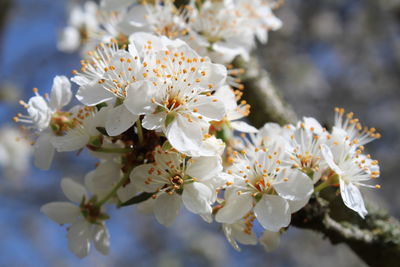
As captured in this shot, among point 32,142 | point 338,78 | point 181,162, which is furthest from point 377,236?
point 338,78

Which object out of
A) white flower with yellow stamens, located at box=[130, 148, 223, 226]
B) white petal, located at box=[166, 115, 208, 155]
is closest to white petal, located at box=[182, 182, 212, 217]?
white flower with yellow stamens, located at box=[130, 148, 223, 226]

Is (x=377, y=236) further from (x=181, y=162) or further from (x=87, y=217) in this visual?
(x=87, y=217)

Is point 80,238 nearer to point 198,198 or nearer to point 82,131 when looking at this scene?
point 82,131

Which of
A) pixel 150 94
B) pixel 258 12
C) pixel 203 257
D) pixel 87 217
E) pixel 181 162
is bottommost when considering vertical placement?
pixel 203 257

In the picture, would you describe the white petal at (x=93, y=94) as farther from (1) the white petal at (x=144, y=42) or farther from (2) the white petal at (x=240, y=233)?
(2) the white petal at (x=240, y=233)

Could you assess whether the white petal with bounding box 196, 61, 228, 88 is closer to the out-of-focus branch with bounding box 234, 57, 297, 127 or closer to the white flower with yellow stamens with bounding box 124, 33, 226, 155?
the white flower with yellow stamens with bounding box 124, 33, 226, 155

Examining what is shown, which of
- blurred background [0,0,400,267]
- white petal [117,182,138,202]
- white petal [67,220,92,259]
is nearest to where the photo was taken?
white petal [117,182,138,202]
